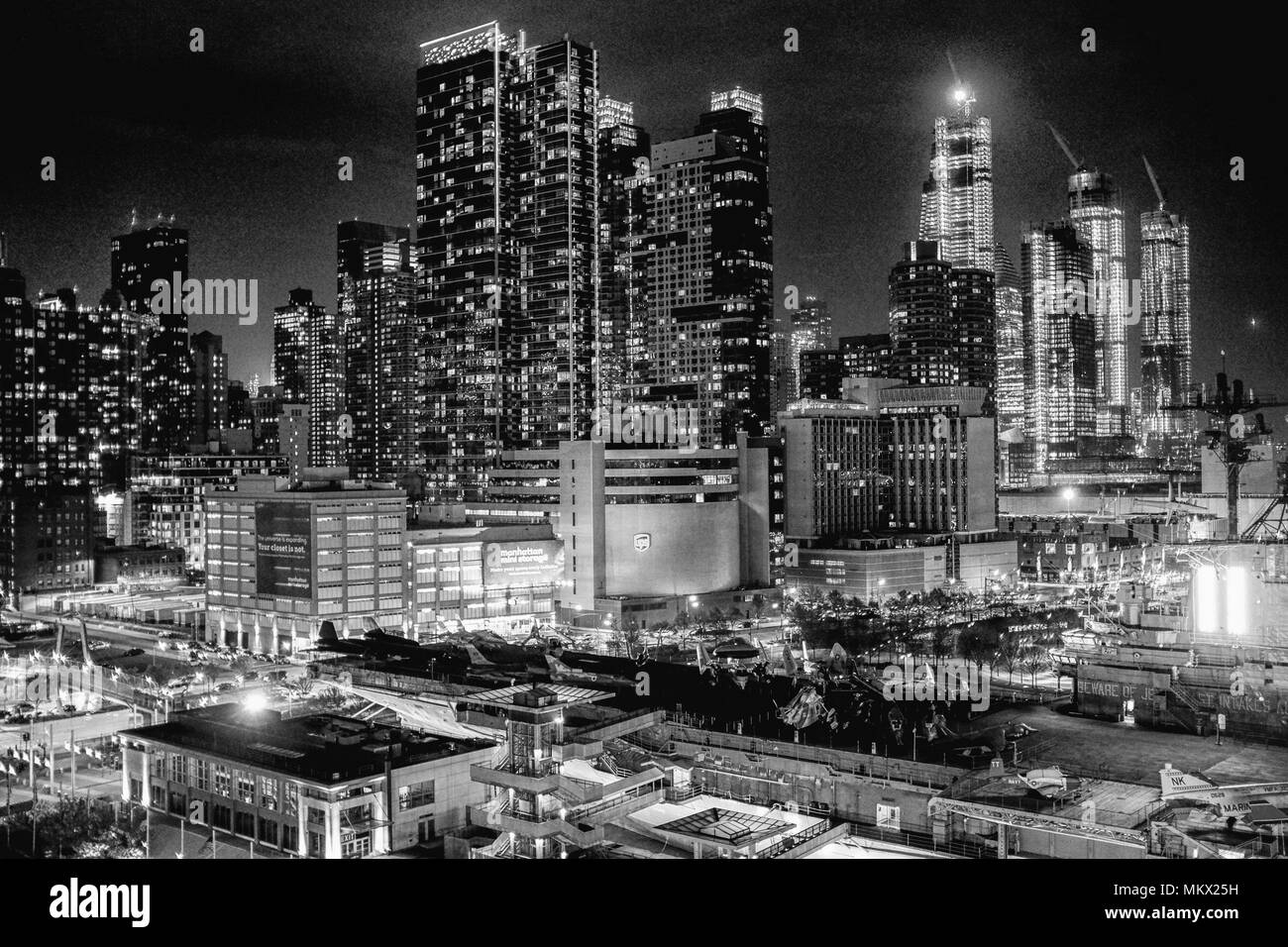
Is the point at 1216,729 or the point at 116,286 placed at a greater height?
the point at 116,286

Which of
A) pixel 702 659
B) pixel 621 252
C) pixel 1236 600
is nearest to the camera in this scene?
pixel 1236 600

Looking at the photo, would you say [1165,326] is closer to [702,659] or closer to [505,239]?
[702,659]

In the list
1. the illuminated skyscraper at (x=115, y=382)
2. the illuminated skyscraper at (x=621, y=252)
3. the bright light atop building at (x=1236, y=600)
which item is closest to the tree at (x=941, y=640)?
the bright light atop building at (x=1236, y=600)

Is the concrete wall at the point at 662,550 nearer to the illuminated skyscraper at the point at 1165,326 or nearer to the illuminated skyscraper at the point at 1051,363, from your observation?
the illuminated skyscraper at the point at 1165,326

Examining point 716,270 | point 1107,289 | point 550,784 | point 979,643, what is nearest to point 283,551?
point 979,643

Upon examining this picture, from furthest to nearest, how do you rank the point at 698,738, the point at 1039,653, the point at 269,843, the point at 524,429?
the point at 524,429, the point at 1039,653, the point at 698,738, the point at 269,843

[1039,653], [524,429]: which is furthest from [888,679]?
[524,429]

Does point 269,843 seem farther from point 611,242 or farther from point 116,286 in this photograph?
point 611,242
